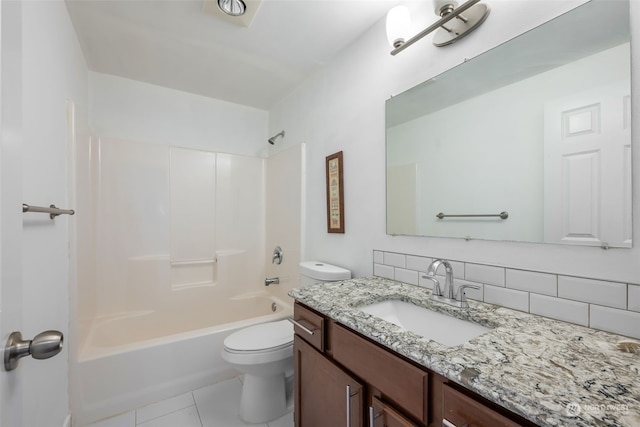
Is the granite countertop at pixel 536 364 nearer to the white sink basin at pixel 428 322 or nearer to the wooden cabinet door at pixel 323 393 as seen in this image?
the white sink basin at pixel 428 322

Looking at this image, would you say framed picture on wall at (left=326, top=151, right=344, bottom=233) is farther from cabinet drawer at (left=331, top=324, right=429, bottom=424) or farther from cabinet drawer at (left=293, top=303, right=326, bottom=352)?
cabinet drawer at (left=331, top=324, right=429, bottom=424)

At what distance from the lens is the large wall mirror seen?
0.78 m

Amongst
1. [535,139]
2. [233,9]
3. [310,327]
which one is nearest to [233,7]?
[233,9]

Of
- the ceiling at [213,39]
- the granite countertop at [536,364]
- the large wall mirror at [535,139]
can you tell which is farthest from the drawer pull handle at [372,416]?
the ceiling at [213,39]

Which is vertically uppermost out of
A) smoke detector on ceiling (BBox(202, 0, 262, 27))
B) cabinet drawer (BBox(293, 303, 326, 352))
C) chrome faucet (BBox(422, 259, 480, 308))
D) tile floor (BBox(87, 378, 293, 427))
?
smoke detector on ceiling (BBox(202, 0, 262, 27))

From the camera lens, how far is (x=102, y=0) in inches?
55.1

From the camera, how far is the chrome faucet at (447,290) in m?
1.03

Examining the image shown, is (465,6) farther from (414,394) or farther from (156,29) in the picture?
(156,29)

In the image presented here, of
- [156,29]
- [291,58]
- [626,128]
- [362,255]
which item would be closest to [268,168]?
[291,58]

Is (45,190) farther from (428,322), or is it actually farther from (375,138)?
(428,322)

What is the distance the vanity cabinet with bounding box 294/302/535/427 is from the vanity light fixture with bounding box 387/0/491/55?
124 cm

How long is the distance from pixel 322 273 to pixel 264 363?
0.61 meters

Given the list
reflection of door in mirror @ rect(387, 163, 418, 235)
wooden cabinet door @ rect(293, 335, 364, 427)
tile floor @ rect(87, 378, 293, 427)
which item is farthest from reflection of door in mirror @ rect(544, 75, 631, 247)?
tile floor @ rect(87, 378, 293, 427)

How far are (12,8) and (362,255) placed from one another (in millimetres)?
1574
